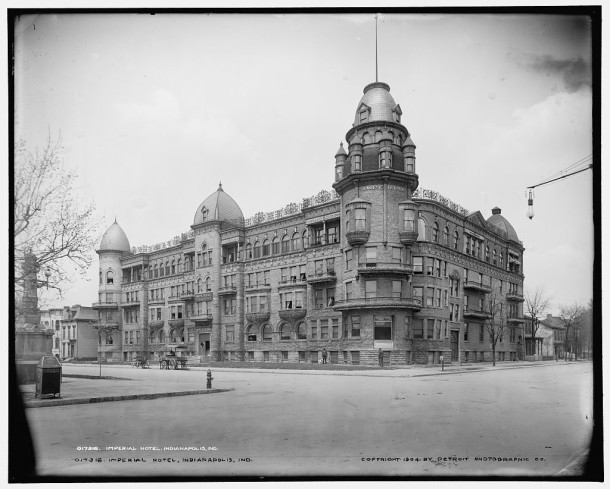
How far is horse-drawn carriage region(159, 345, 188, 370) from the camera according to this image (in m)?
23.1

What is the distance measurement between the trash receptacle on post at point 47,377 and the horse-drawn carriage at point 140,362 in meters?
7.53

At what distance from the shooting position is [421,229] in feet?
78.9

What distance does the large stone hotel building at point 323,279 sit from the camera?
21.5 m

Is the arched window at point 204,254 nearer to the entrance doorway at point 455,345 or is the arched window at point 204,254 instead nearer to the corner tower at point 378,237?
the corner tower at point 378,237

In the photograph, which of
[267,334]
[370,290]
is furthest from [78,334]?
[370,290]

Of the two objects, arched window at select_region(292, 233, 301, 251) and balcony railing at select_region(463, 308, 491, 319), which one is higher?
arched window at select_region(292, 233, 301, 251)

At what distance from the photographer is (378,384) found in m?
→ 22.3

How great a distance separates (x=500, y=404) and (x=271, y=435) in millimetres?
7538

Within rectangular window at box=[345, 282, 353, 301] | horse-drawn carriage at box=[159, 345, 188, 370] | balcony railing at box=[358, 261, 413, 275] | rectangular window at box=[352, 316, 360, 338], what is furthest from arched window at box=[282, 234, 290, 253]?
horse-drawn carriage at box=[159, 345, 188, 370]

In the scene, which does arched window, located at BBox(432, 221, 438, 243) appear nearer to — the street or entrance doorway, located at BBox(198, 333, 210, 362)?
the street

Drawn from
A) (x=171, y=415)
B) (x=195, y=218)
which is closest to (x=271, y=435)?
(x=171, y=415)
